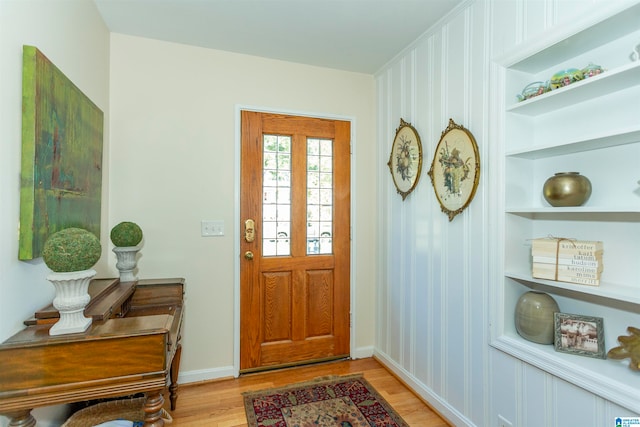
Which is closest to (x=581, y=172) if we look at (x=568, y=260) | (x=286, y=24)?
(x=568, y=260)

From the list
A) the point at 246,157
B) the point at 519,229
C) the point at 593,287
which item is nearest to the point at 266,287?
the point at 246,157

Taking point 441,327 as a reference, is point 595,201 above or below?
above

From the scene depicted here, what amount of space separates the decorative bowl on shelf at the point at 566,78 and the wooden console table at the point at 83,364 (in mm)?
1955

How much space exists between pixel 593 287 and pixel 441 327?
96 cm

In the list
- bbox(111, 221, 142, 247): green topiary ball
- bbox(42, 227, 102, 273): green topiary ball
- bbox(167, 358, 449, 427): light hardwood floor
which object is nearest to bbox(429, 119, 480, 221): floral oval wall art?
bbox(167, 358, 449, 427): light hardwood floor

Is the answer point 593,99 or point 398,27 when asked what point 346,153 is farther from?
point 593,99

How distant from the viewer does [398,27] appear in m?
2.19

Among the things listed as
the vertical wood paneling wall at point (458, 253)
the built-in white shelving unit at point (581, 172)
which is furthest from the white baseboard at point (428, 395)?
the built-in white shelving unit at point (581, 172)

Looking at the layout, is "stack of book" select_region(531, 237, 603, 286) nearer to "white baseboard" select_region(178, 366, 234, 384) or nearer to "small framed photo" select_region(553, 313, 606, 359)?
"small framed photo" select_region(553, 313, 606, 359)

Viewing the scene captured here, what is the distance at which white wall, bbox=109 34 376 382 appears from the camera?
2.33 meters

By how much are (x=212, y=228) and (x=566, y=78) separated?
2.34m

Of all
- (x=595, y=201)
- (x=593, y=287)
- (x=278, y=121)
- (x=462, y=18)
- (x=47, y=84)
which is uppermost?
(x=462, y=18)

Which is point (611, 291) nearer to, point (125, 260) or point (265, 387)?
point (265, 387)

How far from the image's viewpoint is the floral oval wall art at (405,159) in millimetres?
2346
